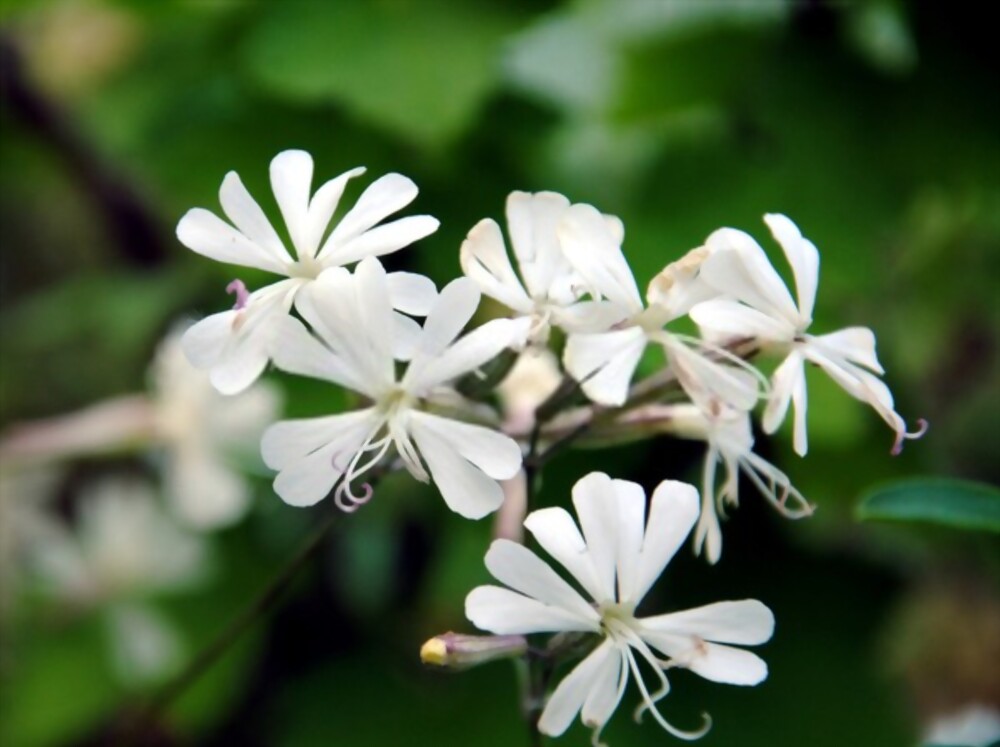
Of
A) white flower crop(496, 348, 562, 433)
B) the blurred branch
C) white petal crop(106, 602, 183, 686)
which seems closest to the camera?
white flower crop(496, 348, 562, 433)

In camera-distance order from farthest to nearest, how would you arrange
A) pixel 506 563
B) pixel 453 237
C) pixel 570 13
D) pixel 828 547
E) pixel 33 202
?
pixel 33 202 → pixel 570 13 → pixel 828 547 → pixel 453 237 → pixel 506 563

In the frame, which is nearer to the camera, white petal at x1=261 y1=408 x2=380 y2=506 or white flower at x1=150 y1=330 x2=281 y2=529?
white petal at x1=261 y1=408 x2=380 y2=506

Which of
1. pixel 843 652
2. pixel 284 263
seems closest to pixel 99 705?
pixel 843 652

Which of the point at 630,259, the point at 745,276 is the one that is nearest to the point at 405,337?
the point at 745,276

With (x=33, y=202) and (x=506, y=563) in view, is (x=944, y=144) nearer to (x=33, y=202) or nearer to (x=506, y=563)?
(x=506, y=563)

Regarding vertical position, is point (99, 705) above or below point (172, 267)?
below

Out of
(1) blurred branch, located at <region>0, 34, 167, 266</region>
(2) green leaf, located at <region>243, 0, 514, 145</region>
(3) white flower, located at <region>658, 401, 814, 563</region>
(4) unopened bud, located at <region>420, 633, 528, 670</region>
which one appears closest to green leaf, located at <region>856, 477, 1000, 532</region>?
(3) white flower, located at <region>658, 401, 814, 563</region>

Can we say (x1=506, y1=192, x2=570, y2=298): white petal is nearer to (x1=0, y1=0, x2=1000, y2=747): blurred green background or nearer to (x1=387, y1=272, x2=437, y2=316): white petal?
(x1=387, y1=272, x2=437, y2=316): white petal
